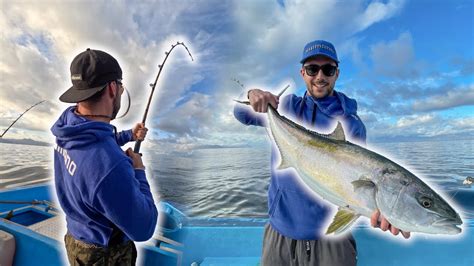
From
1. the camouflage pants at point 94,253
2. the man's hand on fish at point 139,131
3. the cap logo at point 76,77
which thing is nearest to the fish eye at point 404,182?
the camouflage pants at point 94,253

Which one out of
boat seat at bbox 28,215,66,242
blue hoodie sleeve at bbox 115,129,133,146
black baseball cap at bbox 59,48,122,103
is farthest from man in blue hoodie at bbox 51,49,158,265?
boat seat at bbox 28,215,66,242

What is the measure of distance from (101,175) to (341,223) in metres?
0.99

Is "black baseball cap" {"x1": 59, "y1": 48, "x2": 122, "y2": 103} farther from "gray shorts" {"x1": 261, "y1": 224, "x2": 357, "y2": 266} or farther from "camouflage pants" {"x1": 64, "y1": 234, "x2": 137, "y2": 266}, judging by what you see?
"gray shorts" {"x1": 261, "y1": 224, "x2": 357, "y2": 266}

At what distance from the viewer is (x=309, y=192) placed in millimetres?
1876

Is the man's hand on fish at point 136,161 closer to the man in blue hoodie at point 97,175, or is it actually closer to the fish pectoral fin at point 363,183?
the man in blue hoodie at point 97,175

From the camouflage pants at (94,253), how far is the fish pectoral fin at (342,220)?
105 cm

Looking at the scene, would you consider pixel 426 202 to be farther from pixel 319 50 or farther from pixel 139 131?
pixel 139 131

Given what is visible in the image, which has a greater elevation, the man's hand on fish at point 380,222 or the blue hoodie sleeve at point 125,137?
the blue hoodie sleeve at point 125,137

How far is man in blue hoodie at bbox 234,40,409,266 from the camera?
6.26 feet

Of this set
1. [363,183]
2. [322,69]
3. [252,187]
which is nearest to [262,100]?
[322,69]

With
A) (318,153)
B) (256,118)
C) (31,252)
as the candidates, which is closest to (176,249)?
(31,252)

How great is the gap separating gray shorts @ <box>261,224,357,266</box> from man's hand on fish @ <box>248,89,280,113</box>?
80cm

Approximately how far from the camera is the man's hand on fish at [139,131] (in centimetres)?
236

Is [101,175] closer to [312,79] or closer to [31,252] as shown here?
[312,79]
